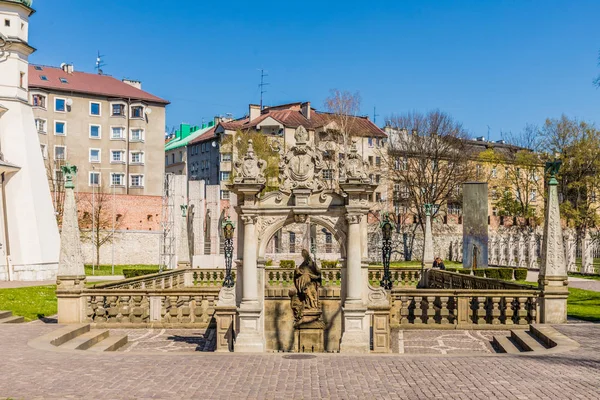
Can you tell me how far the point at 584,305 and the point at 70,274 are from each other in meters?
17.1

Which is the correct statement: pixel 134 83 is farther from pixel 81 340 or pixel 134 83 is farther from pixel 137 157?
pixel 81 340

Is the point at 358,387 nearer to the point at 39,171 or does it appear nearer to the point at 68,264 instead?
the point at 68,264

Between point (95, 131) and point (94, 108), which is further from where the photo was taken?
point (95, 131)

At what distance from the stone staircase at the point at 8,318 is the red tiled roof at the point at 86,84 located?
188 ft

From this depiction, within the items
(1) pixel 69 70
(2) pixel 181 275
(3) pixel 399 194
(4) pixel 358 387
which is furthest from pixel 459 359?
(1) pixel 69 70

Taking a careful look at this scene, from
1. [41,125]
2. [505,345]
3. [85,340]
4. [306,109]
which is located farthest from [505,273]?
[41,125]

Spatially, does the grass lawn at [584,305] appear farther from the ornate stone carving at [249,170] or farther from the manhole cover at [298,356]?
the ornate stone carving at [249,170]

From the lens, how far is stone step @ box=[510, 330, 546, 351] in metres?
15.4

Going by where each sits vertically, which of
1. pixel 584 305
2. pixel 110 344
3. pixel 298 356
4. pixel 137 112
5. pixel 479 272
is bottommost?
pixel 584 305

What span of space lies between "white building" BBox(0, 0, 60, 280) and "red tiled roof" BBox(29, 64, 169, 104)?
31.7 m

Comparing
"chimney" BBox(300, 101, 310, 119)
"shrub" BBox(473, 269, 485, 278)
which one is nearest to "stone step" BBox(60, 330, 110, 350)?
"shrub" BBox(473, 269, 485, 278)

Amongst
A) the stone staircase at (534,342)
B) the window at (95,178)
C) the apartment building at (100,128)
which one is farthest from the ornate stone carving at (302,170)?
the window at (95,178)

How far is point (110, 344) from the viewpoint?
54.1 ft

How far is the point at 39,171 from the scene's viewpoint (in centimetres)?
4500
